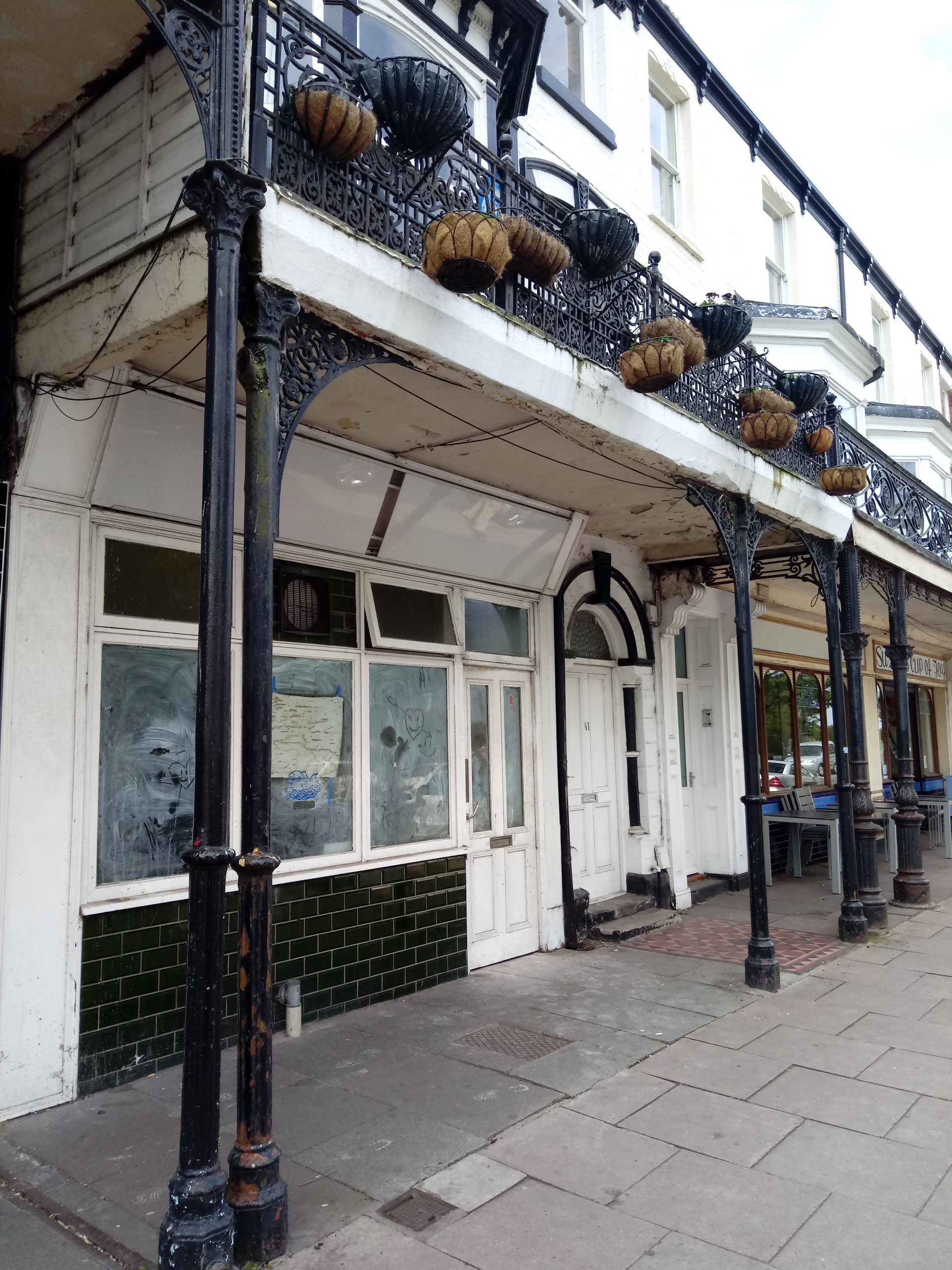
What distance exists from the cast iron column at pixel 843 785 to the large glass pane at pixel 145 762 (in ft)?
18.0

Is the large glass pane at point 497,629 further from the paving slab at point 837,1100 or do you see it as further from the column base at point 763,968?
the paving slab at point 837,1100

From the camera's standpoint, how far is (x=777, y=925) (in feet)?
28.6

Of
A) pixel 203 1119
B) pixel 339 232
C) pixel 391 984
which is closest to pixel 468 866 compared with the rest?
pixel 391 984

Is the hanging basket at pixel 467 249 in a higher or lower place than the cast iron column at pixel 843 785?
higher

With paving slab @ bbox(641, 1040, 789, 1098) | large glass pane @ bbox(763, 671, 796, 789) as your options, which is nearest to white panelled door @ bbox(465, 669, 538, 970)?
paving slab @ bbox(641, 1040, 789, 1098)

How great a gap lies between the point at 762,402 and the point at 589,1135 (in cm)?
531

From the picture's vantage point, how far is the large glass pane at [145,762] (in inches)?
191

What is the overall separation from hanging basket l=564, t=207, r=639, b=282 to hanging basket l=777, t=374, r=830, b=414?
2857 millimetres

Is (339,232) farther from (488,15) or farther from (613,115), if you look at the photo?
(613,115)

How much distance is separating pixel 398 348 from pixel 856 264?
14473mm

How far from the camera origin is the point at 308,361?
12.7ft

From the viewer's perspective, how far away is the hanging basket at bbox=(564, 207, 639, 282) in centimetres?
550

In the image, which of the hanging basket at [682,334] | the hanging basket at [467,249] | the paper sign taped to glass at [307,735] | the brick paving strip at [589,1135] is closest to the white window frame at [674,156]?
the hanging basket at [682,334]

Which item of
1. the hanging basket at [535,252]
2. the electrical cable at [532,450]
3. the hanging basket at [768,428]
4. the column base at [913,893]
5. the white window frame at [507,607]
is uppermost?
the hanging basket at [535,252]
